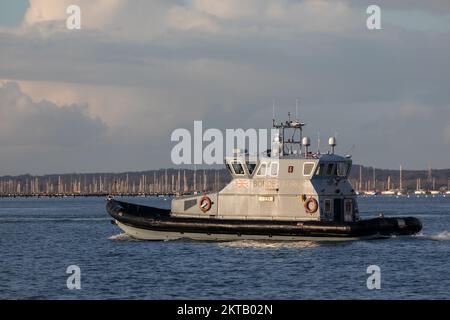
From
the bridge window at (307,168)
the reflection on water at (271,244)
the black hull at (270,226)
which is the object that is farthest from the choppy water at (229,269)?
the bridge window at (307,168)

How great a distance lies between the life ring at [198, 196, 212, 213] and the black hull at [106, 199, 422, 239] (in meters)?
1.00

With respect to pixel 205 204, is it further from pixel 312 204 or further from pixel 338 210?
pixel 338 210

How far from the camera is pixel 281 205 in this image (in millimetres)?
45469

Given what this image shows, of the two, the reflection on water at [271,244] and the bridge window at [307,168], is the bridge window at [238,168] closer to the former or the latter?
the bridge window at [307,168]

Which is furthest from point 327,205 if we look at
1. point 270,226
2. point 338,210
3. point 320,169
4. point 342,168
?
point 270,226

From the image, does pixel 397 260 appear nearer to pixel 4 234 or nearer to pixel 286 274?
pixel 286 274

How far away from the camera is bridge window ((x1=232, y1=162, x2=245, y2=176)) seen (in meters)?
46.2

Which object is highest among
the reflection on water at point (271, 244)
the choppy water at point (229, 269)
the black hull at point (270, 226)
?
the black hull at point (270, 226)

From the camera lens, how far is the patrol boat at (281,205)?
4462cm

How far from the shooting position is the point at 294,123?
4634cm

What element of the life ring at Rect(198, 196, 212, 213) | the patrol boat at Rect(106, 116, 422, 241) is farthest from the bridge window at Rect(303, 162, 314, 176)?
the life ring at Rect(198, 196, 212, 213)

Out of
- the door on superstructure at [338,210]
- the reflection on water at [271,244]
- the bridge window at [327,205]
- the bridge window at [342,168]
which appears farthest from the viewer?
the bridge window at [342,168]

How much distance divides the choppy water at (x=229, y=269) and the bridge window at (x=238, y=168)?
3.35 meters
